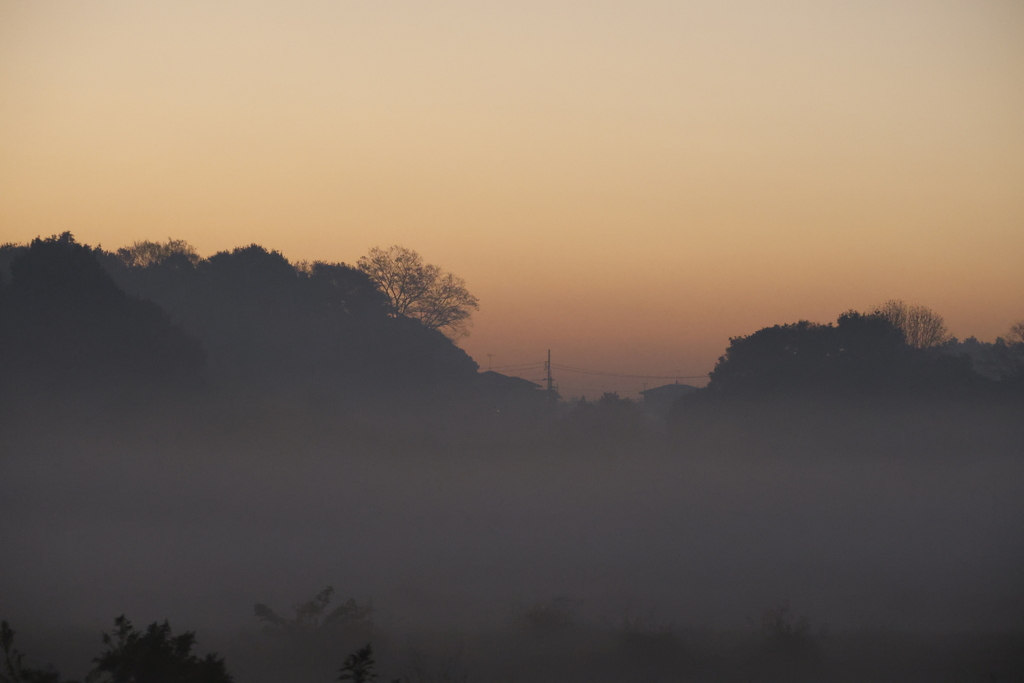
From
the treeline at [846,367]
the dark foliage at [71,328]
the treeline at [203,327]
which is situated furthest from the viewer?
the treeline at [846,367]

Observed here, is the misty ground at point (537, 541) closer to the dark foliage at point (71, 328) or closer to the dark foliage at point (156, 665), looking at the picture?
the dark foliage at point (71, 328)

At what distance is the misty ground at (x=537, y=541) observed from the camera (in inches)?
1057

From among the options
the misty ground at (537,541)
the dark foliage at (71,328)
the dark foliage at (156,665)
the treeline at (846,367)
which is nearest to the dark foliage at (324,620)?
the misty ground at (537,541)

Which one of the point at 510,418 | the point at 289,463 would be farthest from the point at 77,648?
the point at 510,418

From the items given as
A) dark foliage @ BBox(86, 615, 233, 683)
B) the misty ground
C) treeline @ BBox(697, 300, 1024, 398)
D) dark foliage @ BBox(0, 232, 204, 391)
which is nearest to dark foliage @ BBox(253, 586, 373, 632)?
the misty ground

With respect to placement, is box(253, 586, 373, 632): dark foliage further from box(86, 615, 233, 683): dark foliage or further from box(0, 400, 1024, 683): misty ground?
box(86, 615, 233, 683): dark foliage

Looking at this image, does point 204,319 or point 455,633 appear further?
point 204,319

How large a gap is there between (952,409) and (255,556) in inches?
1832

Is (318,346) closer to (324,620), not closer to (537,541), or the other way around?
(537,541)

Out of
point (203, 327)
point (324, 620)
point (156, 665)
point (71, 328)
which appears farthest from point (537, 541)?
point (203, 327)

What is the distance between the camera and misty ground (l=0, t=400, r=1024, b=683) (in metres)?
26.8

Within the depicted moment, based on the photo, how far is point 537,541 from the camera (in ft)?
152

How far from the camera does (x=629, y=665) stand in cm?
2588

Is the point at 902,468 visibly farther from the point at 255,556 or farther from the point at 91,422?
the point at 91,422
